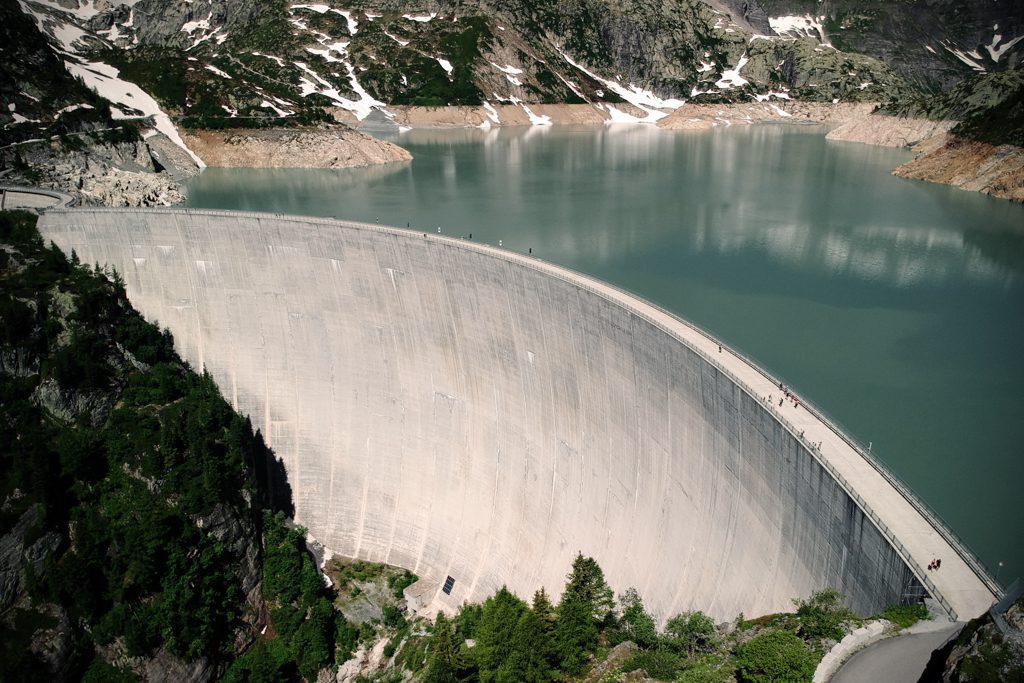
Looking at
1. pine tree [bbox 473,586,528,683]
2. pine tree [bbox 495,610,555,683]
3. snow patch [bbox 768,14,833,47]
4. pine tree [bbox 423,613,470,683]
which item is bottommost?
pine tree [bbox 423,613,470,683]

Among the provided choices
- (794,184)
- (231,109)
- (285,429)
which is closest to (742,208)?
(794,184)

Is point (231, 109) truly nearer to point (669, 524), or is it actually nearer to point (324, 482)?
point (324, 482)

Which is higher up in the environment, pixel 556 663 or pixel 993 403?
pixel 993 403

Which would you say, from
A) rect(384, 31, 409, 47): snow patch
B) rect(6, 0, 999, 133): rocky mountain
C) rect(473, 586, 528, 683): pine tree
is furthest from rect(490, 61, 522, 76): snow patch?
rect(473, 586, 528, 683): pine tree

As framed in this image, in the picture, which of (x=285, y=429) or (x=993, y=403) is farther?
(x=285, y=429)

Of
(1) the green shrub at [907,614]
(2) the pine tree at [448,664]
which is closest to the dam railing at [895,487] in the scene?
(1) the green shrub at [907,614]

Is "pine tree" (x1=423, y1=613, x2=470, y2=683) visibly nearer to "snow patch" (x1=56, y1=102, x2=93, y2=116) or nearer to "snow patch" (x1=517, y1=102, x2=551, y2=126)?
"snow patch" (x1=56, y1=102, x2=93, y2=116)
